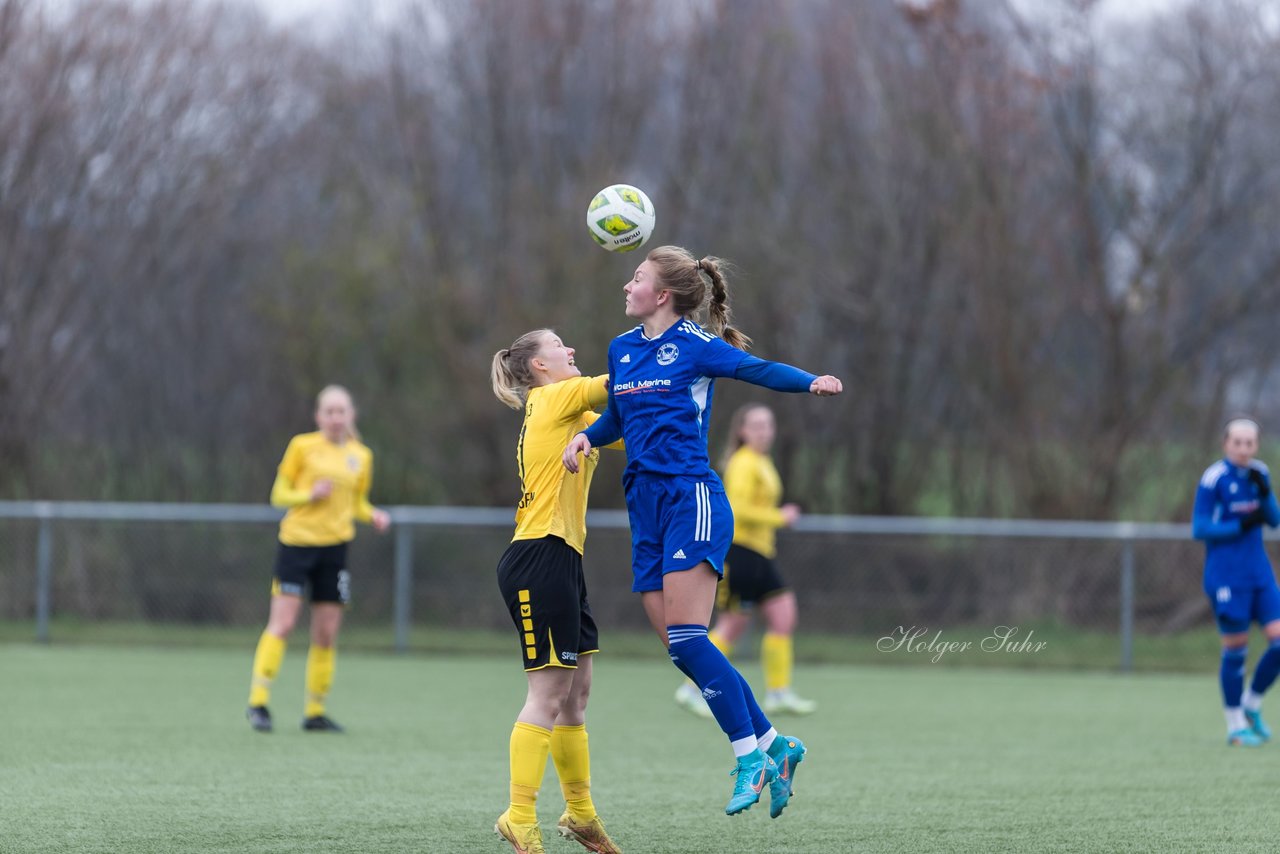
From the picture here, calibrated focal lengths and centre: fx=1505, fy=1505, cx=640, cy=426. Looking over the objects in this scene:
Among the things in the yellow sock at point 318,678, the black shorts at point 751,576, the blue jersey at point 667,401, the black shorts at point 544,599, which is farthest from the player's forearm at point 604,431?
the black shorts at point 751,576

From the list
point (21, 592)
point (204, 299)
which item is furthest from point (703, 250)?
point (21, 592)

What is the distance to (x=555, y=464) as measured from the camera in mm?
5344

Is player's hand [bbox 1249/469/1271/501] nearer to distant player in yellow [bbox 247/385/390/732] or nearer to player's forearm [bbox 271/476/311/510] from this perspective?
distant player in yellow [bbox 247/385/390/732]

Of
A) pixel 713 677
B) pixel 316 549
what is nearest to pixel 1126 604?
pixel 316 549

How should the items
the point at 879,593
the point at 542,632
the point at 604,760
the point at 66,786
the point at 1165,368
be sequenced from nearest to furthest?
the point at 542,632 → the point at 66,786 → the point at 604,760 → the point at 879,593 → the point at 1165,368

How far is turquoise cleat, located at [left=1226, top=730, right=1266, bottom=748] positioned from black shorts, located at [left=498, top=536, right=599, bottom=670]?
518 centimetres

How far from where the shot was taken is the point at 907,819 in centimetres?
592

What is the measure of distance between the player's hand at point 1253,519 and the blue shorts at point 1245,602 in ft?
1.12

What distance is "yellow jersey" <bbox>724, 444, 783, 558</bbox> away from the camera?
10.8m

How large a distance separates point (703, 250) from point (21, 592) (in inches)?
323

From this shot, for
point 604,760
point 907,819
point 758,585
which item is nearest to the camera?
point 907,819

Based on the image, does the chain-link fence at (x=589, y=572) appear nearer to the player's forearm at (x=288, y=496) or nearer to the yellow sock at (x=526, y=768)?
the player's forearm at (x=288, y=496)

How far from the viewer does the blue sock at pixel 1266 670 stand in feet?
29.1

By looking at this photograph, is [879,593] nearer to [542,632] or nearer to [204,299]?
[204,299]
